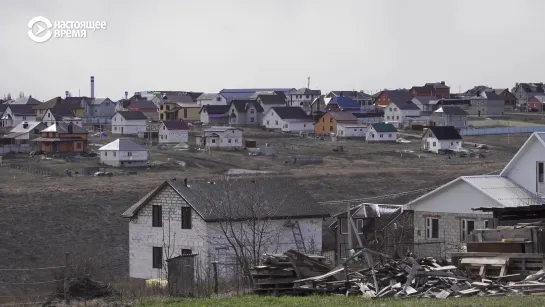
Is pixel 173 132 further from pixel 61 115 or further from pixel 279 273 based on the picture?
pixel 279 273

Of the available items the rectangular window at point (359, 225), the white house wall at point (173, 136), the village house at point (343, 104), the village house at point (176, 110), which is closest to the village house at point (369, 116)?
the village house at point (343, 104)

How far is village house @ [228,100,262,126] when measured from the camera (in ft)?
383

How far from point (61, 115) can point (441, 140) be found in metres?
45.8

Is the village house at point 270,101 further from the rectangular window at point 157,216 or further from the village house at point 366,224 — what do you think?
the rectangular window at point 157,216

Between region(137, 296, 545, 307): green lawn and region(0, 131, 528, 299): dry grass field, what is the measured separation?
1325 cm

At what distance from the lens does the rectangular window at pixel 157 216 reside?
3281 cm

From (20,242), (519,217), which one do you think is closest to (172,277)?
(519,217)

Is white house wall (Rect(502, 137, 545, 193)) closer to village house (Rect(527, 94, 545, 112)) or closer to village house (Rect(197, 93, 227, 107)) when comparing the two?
village house (Rect(197, 93, 227, 107))

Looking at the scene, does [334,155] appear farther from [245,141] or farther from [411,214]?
[411,214]

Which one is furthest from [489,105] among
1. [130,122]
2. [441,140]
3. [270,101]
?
[130,122]

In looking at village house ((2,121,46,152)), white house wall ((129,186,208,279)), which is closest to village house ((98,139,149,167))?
village house ((2,121,46,152))

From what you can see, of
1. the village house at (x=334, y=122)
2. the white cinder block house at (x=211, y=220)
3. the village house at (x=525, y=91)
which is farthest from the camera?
the village house at (x=525, y=91)

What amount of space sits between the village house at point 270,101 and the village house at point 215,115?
511cm

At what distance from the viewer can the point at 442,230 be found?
33.1 meters
